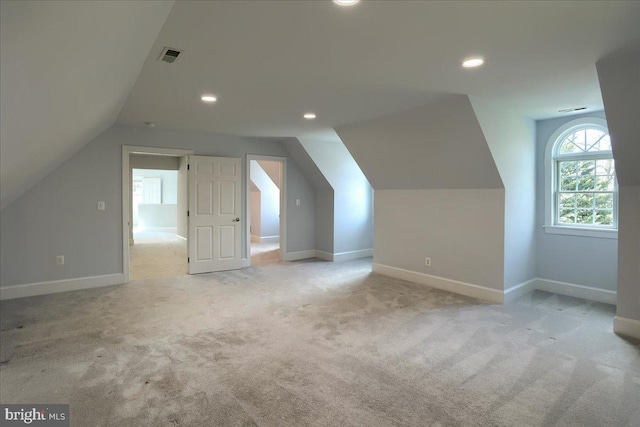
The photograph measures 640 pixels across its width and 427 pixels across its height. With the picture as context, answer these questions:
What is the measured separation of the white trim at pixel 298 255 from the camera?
22.6 feet

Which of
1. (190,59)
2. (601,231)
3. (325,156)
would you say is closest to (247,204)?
(325,156)

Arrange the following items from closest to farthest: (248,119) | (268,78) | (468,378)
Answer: (468,378)
(268,78)
(248,119)

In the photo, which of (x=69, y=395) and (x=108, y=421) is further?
(x=69, y=395)

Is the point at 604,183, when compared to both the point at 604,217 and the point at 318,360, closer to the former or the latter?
the point at 604,217

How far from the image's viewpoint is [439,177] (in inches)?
185

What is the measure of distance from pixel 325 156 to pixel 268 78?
142 inches

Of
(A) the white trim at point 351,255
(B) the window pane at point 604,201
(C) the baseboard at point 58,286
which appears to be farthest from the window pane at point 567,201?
(C) the baseboard at point 58,286

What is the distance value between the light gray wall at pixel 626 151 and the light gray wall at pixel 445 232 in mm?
1147

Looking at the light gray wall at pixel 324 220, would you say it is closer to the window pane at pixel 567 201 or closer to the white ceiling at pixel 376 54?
the white ceiling at pixel 376 54

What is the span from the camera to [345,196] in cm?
697

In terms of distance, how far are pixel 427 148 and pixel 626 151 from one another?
76.3 inches

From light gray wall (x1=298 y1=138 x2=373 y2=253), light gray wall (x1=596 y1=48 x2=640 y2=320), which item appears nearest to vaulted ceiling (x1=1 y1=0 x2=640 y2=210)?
light gray wall (x1=596 y1=48 x2=640 y2=320)

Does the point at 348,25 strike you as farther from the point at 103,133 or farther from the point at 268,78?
the point at 103,133

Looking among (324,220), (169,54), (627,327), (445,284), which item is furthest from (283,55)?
(324,220)
